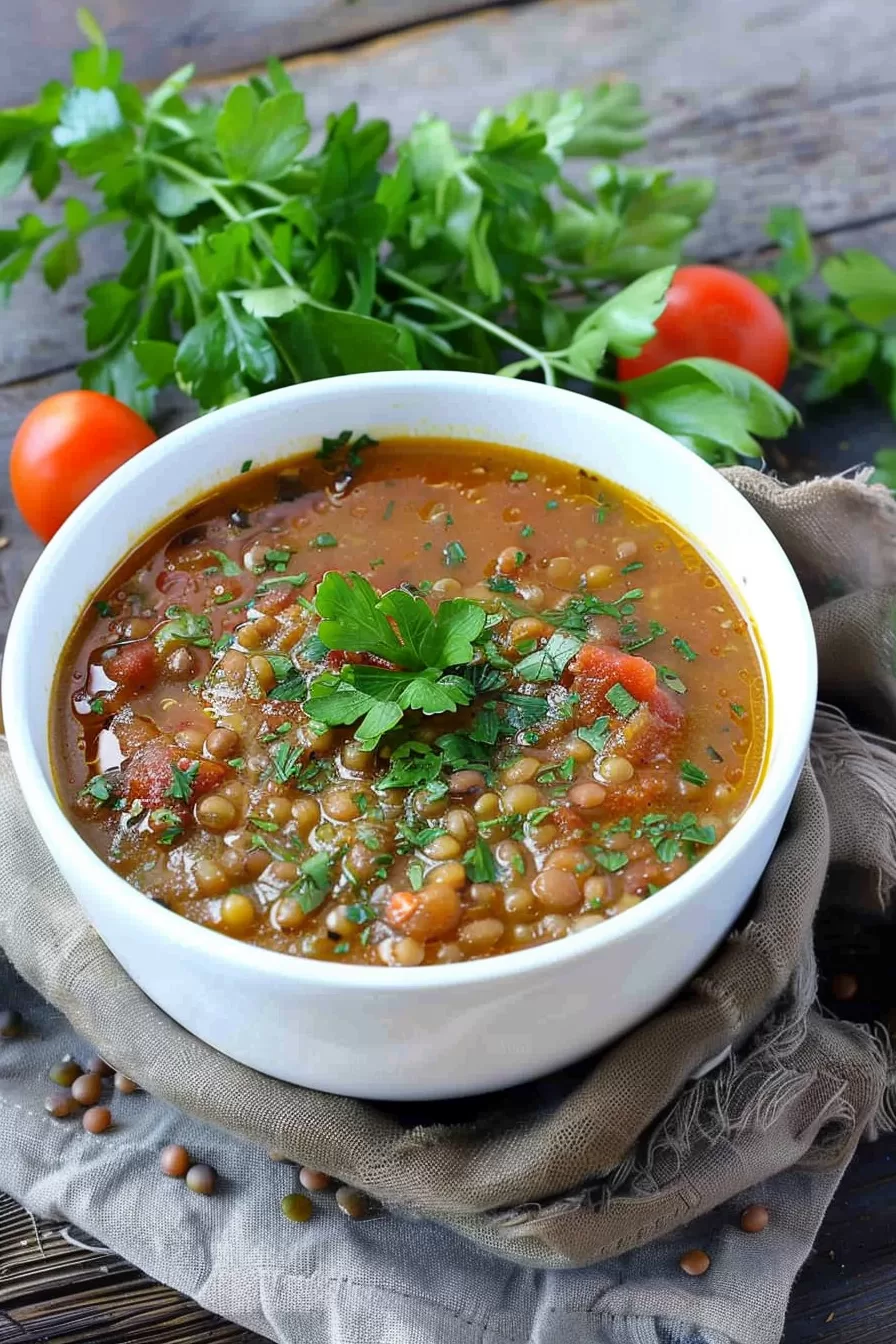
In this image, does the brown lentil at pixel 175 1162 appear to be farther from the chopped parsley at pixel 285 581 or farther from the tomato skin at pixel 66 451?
the tomato skin at pixel 66 451

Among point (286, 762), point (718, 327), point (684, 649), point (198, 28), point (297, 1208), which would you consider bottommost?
point (297, 1208)

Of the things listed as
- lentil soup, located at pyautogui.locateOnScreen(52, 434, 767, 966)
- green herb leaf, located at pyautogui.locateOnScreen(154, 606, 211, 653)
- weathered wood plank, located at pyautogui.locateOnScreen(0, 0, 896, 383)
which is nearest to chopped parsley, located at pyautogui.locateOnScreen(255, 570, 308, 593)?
lentil soup, located at pyautogui.locateOnScreen(52, 434, 767, 966)

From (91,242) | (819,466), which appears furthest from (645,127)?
(91,242)

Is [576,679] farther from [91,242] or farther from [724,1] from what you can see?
[724,1]

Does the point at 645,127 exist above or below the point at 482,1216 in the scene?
above

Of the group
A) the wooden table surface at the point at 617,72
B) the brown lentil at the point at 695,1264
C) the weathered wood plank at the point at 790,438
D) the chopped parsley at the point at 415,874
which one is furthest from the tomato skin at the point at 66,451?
the brown lentil at the point at 695,1264

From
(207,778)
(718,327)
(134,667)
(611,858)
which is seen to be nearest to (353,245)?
(718,327)

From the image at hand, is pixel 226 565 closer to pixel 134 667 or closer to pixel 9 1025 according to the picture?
pixel 134 667
